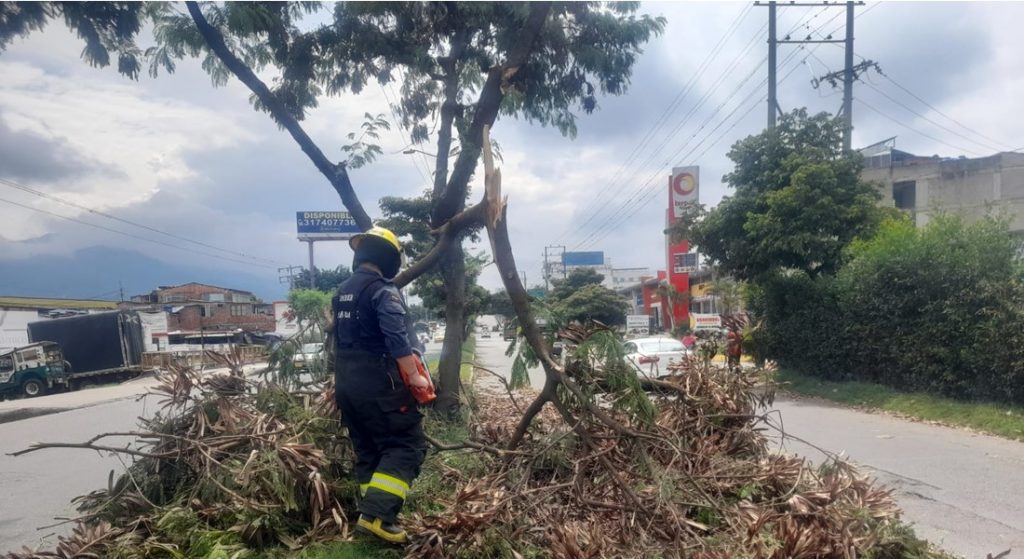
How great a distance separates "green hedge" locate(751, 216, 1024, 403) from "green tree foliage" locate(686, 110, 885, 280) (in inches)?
22.3

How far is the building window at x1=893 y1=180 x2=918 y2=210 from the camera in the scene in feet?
101

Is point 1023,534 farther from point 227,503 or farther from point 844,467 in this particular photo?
point 227,503

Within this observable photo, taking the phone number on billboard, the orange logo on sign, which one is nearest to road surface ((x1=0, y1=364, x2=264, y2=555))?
the orange logo on sign

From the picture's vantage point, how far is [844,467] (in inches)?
160

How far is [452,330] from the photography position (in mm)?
6773

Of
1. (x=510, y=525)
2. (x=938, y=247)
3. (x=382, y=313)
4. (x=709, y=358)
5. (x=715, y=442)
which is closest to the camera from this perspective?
(x=510, y=525)

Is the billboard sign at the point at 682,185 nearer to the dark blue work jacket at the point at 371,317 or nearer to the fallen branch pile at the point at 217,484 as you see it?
the fallen branch pile at the point at 217,484

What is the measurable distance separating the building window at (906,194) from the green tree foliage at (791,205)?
1752 cm

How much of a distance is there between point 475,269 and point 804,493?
5.59 meters

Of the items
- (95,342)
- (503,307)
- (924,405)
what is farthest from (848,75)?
(95,342)

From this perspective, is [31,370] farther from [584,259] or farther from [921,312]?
[584,259]

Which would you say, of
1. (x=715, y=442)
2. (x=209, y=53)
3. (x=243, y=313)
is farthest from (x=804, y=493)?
(x=243, y=313)

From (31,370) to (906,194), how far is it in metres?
36.8

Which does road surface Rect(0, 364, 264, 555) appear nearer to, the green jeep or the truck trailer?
the green jeep
